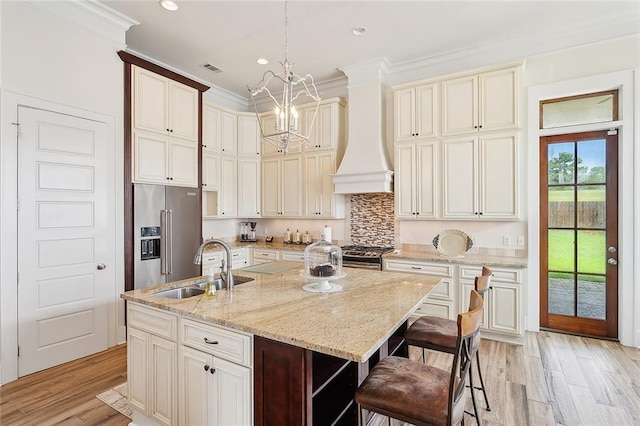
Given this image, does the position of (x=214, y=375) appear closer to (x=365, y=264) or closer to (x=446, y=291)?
(x=365, y=264)

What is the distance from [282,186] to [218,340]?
3.73 metres

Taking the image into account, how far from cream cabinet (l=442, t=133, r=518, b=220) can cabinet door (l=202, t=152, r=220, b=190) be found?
325 centimetres

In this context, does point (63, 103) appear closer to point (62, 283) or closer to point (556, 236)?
point (62, 283)

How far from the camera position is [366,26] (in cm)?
351

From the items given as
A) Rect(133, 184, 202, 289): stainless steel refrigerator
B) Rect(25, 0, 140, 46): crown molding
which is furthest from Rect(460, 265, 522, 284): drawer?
Rect(25, 0, 140, 46): crown molding

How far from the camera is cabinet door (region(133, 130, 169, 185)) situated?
3.53 meters

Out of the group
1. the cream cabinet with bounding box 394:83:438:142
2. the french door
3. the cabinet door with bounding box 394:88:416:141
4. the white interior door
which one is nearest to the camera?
the white interior door

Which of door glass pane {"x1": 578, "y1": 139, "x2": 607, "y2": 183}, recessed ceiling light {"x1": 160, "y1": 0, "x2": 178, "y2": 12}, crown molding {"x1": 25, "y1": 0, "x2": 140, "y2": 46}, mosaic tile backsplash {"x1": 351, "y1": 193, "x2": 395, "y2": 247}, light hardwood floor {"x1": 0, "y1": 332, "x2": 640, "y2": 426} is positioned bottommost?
light hardwood floor {"x1": 0, "y1": 332, "x2": 640, "y2": 426}

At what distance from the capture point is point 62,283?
2.99m

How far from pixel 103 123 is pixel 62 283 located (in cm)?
162

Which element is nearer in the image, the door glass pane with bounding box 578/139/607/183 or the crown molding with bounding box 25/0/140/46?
the crown molding with bounding box 25/0/140/46

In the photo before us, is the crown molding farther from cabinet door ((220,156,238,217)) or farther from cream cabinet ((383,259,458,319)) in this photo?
cream cabinet ((383,259,458,319))

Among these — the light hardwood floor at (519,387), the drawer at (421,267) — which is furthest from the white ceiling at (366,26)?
the light hardwood floor at (519,387)

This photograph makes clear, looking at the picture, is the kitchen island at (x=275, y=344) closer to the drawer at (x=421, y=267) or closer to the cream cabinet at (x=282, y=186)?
the drawer at (x=421, y=267)
